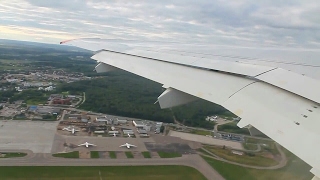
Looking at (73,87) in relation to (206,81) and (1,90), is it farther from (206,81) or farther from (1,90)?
(206,81)

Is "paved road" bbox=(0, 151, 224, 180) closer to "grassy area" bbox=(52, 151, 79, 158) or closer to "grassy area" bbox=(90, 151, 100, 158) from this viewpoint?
"grassy area" bbox=(52, 151, 79, 158)

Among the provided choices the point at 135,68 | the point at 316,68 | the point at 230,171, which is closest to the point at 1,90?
the point at 230,171

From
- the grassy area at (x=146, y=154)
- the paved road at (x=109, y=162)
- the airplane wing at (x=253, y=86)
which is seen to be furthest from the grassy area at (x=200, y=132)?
the airplane wing at (x=253, y=86)

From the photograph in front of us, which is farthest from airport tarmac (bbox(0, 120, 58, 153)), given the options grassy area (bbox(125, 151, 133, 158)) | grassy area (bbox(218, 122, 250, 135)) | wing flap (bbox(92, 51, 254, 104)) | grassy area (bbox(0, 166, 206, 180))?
wing flap (bbox(92, 51, 254, 104))

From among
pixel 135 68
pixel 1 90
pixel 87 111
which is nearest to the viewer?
pixel 135 68

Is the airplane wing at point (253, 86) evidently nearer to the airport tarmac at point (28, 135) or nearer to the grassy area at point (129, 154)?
the grassy area at point (129, 154)

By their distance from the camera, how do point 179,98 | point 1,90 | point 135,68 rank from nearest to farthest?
point 179,98 < point 135,68 < point 1,90

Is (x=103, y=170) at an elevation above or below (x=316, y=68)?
below

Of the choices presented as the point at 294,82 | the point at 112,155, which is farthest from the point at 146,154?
the point at 294,82
